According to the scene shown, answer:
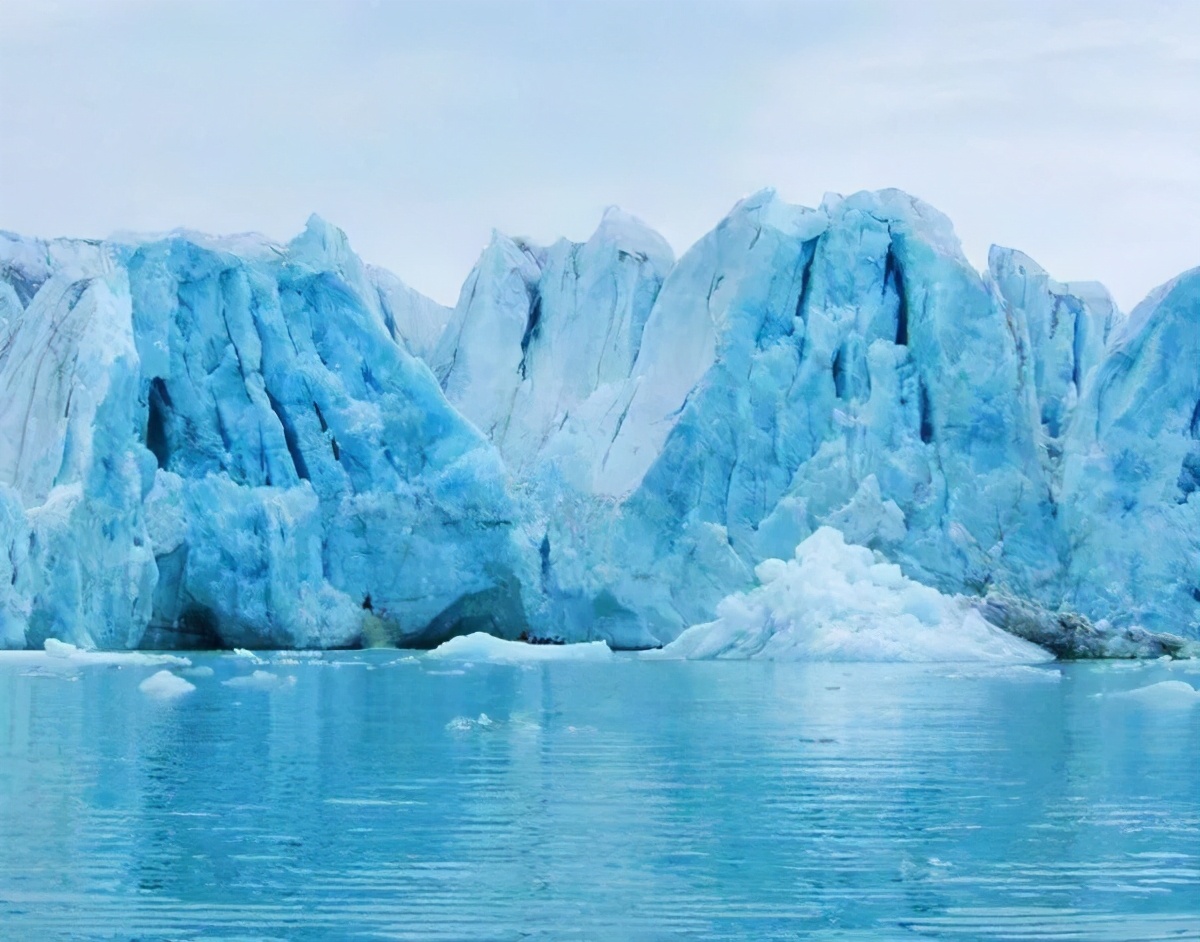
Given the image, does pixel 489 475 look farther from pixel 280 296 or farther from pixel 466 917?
pixel 466 917

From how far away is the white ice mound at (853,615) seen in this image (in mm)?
18344

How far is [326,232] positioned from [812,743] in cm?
1552

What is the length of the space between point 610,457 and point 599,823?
55.7 feet

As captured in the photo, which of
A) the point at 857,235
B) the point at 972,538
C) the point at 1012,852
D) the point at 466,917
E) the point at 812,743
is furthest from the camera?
the point at 857,235

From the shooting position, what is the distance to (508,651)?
18938 mm

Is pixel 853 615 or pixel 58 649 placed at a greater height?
pixel 853 615

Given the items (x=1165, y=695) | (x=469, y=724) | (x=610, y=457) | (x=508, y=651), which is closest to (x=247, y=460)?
(x=508, y=651)

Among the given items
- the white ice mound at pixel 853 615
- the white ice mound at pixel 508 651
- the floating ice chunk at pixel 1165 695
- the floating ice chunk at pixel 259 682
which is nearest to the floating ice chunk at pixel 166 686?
the floating ice chunk at pixel 259 682

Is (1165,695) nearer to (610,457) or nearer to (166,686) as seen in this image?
(166,686)

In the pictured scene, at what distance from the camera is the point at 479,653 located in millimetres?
19438

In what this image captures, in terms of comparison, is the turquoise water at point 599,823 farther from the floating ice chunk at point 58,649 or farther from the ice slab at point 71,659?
the floating ice chunk at point 58,649

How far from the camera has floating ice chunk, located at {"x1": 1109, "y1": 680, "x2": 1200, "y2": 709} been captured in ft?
40.3

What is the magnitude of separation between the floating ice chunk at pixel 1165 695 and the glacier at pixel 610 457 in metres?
6.39

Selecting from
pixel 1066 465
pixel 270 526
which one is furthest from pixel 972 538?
pixel 270 526
